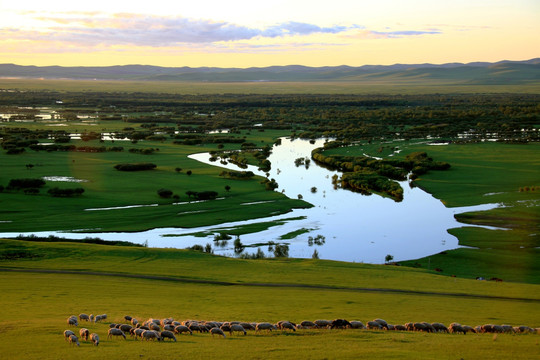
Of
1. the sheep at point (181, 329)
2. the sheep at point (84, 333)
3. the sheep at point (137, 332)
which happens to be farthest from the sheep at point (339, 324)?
the sheep at point (84, 333)

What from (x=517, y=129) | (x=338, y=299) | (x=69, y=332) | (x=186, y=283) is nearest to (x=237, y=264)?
(x=186, y=283)

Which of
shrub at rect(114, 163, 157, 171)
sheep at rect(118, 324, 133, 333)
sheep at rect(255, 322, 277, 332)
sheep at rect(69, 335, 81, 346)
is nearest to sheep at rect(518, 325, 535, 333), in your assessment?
sheep at rect(255, 322, 277, 332)

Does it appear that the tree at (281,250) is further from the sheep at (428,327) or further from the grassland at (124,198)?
the sheep at (428,327)

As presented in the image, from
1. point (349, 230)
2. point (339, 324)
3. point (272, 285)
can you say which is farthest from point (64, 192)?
point (339, 324)

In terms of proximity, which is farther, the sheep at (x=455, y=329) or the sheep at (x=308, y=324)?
the sheep at (x=308, y=324)

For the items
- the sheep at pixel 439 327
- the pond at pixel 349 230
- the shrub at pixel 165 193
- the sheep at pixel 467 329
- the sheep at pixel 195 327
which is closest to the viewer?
the sheep at pixel 195 327

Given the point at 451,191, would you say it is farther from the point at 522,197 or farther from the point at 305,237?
the point at 305,237
